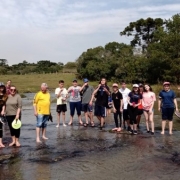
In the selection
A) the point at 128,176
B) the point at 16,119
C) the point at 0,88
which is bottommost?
the point at 128,176

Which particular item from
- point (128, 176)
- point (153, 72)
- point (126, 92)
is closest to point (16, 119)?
point (128, 176)

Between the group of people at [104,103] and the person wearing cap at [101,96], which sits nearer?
the group of people at [104,103]

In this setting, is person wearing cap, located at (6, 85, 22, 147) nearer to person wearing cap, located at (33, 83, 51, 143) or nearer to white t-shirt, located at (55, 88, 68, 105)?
person wearing cap, located at (33, 83, 51, 143)

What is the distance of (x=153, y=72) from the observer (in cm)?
5034

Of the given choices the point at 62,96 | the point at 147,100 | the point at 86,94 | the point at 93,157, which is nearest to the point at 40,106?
the point at 93,157

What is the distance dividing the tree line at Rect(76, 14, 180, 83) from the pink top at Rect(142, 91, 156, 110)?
106 feet

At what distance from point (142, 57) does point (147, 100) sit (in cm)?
4292

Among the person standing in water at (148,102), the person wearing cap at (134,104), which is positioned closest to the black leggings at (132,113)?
the person wearing cap at (134,104)

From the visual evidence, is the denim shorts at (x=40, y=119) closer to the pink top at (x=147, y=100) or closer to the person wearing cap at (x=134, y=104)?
the person wearing cap at (x=134, y=104)

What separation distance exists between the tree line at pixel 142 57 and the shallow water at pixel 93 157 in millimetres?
33375

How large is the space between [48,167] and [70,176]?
0.82m

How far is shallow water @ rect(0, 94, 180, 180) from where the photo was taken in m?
7.39

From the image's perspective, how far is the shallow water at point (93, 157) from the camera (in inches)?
291

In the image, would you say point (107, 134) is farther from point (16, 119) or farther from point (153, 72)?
point (153, 72)
